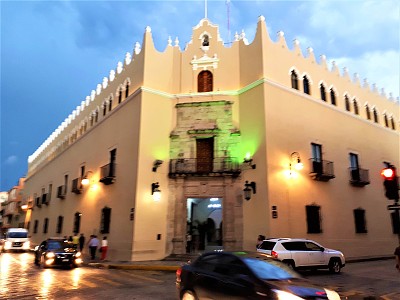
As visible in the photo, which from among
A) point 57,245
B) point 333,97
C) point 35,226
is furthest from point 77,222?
point 333,97

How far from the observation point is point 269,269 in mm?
6672

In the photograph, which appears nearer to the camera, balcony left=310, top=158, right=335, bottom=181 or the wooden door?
balcony left=310, top=158, right=335, bottom=181

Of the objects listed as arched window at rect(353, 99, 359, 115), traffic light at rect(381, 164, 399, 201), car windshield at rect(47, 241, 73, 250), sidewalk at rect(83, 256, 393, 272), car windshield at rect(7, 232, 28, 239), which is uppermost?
arched window at rect(353, 99, 359, 115)

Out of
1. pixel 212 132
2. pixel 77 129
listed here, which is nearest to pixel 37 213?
pixel 77 129

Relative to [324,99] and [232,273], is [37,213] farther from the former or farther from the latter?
[232,273]

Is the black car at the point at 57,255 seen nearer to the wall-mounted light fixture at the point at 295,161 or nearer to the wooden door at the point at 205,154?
the wooden door at the point at 205,154

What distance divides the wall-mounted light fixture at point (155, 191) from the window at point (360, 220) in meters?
13.1

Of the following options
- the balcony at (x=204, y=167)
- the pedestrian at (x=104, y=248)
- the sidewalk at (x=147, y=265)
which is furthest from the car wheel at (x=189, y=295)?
the pedestrian at (x=104, y=248)

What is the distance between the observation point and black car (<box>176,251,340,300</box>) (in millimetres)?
5844

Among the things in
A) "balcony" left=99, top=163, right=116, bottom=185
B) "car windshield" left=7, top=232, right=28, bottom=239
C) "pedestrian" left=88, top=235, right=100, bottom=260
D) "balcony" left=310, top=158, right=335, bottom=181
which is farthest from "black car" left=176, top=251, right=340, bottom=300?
"car windshield" left=7, top=232, right=28, bottom=239

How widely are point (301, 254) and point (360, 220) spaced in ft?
37.1

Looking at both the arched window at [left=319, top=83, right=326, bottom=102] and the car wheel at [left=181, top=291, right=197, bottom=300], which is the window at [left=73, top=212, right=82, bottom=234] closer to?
the arched window at [left=319, top=83, right=326, bottom=102]

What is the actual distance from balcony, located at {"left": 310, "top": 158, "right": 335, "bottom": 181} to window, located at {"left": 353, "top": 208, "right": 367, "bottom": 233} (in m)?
3.65

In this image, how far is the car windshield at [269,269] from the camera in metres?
6.35
